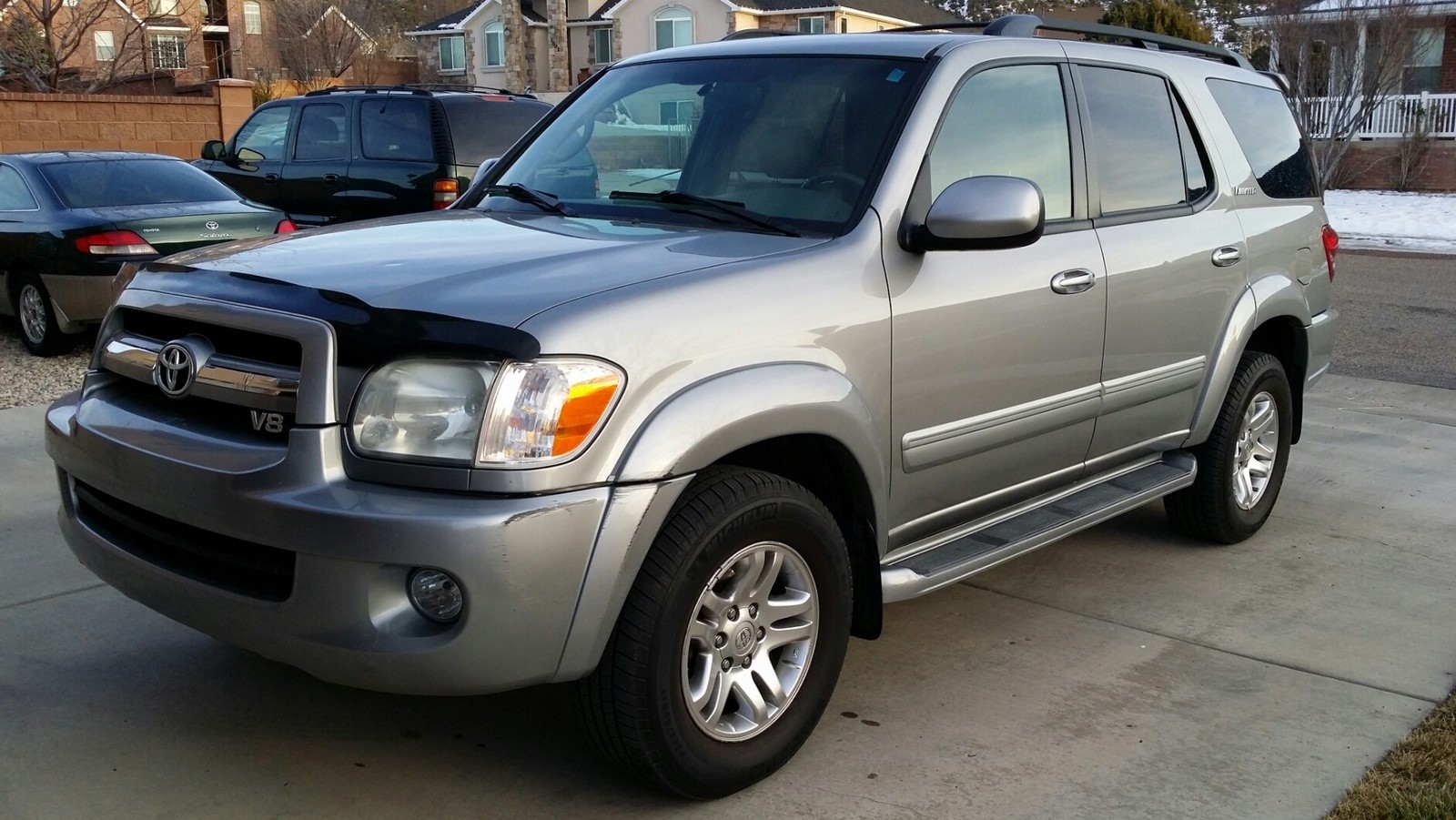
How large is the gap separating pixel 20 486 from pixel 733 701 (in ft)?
13.7

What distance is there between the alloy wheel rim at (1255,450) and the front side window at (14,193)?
833 centimetres

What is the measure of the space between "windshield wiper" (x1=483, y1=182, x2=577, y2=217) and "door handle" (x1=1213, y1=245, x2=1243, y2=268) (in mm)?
2463

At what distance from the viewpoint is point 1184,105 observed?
17.2 feet

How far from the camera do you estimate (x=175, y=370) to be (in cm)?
335

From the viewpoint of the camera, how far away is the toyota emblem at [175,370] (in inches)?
131

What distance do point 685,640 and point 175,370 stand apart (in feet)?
4.65

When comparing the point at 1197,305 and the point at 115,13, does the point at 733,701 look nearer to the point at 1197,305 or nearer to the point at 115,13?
the point at 1197,305

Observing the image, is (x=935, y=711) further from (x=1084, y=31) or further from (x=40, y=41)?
(x=40, y=41)

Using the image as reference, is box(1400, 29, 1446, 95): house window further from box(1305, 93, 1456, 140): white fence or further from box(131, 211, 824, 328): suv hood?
box(131, 211, 824, 328): suv hood

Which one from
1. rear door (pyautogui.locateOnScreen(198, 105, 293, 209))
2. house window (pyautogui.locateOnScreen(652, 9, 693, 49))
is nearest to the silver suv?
rear door (pyautogui.locateOnScreen(198, 105, 293, 209))

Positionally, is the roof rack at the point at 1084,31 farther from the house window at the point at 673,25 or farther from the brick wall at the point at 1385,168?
the house window at the point at 673,25

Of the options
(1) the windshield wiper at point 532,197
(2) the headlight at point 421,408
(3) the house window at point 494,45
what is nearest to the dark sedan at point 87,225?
(1) the windshield wiper at point 532,197

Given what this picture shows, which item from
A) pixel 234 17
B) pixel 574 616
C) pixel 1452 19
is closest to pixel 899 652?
pixel 574 616

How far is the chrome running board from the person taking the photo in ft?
12.7
